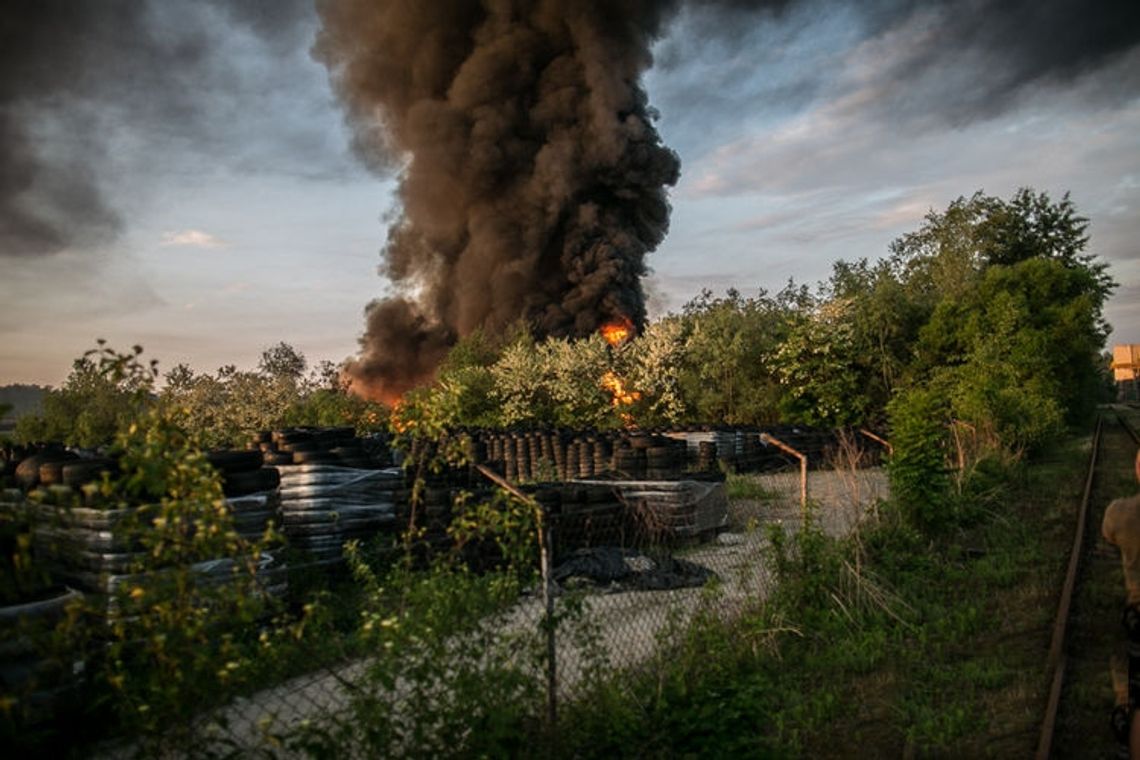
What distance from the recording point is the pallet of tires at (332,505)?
962 cm

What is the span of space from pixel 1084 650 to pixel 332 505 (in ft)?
25.8

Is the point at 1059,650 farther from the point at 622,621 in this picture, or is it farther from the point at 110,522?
the point at 110,522

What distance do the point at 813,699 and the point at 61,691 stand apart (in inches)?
189

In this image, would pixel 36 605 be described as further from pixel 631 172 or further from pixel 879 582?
pixel 631 172

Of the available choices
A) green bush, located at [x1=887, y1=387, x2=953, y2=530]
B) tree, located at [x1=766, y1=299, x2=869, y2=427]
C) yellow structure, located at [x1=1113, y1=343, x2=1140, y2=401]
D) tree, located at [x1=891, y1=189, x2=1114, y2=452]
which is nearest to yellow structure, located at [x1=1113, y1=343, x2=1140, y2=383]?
yellow structure, located at [x1=1113, y1=343, x2=1140, y2=401]

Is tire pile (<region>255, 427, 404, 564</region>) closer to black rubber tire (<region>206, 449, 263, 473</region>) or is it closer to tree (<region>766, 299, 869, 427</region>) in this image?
black rubber tire (<region>206, 449, 263, 473</region>)

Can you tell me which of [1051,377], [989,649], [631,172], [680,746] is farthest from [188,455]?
[631,172]

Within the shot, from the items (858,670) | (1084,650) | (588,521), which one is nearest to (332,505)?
(588,521)

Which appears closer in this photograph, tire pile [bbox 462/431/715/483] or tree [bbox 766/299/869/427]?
tire pile [bbox 462/431/715/483]

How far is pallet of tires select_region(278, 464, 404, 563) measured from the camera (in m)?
9.62

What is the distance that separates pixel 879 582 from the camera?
830 cm

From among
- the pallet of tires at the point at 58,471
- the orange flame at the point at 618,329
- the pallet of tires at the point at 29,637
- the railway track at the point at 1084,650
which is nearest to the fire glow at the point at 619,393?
the orange flame at the point at 618,329

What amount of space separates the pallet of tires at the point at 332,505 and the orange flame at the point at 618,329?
3170 cm

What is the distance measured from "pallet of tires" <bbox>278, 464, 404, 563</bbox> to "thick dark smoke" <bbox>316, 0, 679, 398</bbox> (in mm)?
33769
